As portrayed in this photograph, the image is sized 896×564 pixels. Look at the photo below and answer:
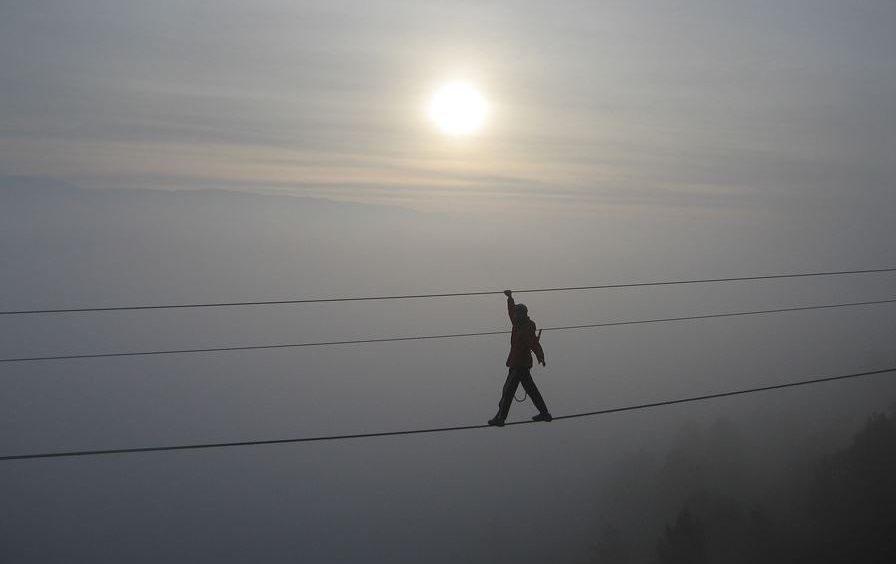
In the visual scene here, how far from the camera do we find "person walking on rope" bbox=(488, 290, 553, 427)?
1638cm

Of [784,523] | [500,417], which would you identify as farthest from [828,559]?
[500,417]

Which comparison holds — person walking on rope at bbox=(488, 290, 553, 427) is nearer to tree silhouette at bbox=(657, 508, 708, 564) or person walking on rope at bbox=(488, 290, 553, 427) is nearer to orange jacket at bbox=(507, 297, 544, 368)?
orange jacket at bbox=(507, 297, 544, 368)

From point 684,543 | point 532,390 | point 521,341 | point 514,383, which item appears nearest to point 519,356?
point 521,341

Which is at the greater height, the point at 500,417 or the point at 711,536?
the point at 500,417

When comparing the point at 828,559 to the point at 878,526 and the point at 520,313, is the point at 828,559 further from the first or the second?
the point at 520,313

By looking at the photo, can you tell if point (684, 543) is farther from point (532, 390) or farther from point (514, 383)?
point (514, 383)

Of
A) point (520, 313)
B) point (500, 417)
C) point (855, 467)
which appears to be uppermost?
point (520, 313)

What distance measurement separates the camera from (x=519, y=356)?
1659 cm

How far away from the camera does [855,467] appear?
6585 inches

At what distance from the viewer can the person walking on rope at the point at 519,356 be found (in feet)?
53.7

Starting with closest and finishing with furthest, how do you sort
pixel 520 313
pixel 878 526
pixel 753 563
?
pixel 520 313, pixel 878 526, pixel 753 563

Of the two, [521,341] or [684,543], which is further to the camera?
[684,543]

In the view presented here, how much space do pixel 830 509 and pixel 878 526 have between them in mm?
20788

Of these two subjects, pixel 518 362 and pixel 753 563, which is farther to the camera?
pixel 753 563
